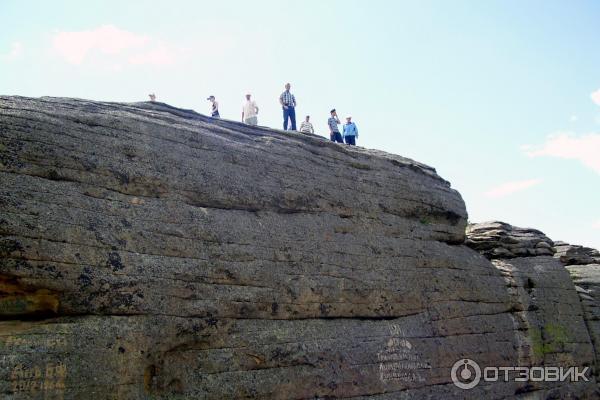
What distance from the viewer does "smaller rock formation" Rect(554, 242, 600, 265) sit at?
27.2 m

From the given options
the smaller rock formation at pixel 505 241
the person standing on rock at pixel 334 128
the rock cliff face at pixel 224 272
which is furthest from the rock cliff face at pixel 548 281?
the person standing on rock at pixel 334 128

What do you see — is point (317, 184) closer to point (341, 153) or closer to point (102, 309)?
point (341, 153)

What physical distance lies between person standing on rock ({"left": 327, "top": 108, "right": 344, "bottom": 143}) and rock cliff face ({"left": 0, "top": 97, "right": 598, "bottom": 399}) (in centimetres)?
526

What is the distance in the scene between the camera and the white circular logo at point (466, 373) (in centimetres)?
1758

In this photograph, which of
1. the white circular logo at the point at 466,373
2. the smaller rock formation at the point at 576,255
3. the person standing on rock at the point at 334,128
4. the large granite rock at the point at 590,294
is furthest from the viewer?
the smaller rock formation at the point at 576,255

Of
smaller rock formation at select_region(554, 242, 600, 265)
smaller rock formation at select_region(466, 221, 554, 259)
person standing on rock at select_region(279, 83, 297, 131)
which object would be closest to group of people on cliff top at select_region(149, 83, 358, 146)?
person standing on rock at select_region(279, 83, 297, 131)

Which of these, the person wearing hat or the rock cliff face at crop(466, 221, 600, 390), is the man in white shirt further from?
the rock cliff face at crop(466, 221, 600, 390)

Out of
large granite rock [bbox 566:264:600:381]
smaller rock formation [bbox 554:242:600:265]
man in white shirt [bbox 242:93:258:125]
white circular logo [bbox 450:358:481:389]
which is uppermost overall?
man in white shirt [bbox 242:93:258:125]

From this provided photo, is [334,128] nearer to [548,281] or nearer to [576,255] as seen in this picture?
[548,281]

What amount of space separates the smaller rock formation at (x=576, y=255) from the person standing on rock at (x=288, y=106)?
48.8 feet

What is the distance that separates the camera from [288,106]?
23625mm

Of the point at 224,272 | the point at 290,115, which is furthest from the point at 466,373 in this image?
the point at 290,115

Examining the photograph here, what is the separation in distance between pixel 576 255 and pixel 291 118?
16211mm

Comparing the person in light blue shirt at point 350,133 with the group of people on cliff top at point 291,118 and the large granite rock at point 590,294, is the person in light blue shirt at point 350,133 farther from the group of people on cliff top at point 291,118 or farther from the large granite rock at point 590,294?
the large granite rock at point 590,294
